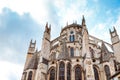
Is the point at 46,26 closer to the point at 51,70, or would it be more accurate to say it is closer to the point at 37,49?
the point at 37,49

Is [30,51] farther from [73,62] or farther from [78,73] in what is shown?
[78,73]

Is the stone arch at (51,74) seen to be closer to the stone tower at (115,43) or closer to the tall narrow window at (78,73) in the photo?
the tall narrow window at (78,73)

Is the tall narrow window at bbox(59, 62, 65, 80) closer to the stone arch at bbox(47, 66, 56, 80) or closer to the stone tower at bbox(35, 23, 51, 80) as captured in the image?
the stone arch at bbox(47, 66, 56, 80)

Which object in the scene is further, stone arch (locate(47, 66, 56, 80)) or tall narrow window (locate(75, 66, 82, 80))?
stone arch (locate(47, 66, 56, 80))

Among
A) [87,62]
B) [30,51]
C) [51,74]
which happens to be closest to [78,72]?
[87,62]

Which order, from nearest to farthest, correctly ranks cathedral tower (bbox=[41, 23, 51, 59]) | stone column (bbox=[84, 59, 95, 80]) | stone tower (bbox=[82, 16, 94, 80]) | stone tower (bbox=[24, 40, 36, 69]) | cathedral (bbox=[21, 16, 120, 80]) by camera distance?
stone column (bbox=[84, 59, 95, 80])
stone tower (bbox=[82, 16, 94, 80])
cathedral (bbox=[21, 16, 120, 80])
cathedral tower (bbox=[41, 23, 51, 59])
stone tower (bbox=[24, 40, 36, 69])

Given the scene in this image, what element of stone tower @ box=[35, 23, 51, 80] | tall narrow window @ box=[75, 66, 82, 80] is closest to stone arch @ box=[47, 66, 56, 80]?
stone tower @ box=[35, 23, 51, 80]

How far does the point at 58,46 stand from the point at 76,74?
10098 mm

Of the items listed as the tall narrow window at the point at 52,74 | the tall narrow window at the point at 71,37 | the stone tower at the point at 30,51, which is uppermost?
the tall narrow window at the point at 71,37

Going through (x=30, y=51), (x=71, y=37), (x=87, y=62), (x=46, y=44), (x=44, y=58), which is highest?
(x=71, y=37)

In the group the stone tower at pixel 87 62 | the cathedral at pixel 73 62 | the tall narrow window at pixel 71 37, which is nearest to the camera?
the stone tower at pixel 87 62

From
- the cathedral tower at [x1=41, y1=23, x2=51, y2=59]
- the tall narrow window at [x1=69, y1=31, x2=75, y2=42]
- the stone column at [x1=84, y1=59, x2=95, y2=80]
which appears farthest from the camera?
the tall narrow window at [x1=69, y1=31, x2=75, y2=42]

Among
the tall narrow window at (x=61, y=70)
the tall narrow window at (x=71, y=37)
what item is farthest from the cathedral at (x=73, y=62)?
the tall narrow window at (x=71, y=37)

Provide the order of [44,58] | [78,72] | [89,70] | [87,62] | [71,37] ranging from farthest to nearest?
[71,37] → [44,58] → [78,72] → [87,62] → [89,70]
